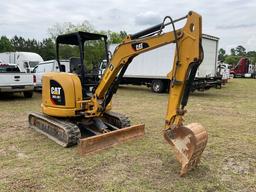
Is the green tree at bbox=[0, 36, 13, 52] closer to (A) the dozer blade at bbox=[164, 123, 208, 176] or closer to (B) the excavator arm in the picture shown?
(B) the excavator arm

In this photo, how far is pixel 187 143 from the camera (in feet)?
15.2

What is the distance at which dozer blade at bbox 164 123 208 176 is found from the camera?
456 cm

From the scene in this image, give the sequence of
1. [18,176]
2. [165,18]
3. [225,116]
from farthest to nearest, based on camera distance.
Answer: [225,116], [165,18], [18,176]

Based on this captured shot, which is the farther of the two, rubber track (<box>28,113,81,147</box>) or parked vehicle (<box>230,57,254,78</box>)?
parked vehicle (<box>230,57,254,78</box>)

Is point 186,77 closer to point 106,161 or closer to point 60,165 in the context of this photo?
point 106,161

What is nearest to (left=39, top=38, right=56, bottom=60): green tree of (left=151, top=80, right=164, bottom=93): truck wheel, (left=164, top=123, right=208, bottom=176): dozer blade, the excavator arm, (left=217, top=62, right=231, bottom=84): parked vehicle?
(left=217, top=62, right=231, bottom=84): parked vehicle

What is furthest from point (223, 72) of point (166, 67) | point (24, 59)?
point (24, 59)

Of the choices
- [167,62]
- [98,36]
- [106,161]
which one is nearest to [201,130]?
[106,161]

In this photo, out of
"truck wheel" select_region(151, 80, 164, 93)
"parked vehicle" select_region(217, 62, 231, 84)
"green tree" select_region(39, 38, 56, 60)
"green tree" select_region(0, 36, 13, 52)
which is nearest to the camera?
"truck wheel" select_region(151, 80, 164, 93)

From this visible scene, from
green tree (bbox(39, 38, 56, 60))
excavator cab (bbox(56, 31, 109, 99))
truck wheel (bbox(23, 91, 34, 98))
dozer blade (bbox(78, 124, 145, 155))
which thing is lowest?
dozer blade (bbox(78, 124, 145, 155))

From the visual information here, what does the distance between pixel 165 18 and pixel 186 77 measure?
1.09 m

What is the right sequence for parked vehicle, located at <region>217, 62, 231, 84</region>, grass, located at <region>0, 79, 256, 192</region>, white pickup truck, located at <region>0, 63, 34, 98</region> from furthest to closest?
parked vehicle, located at <region>217, 62, 231, 84</region> < white pickup truck, located at <region>0, 63, 34, 98</region> < grass, located at <region>0, 79, 256, 192</region>

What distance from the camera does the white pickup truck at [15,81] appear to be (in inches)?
484

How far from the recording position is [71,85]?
20.4 ft
